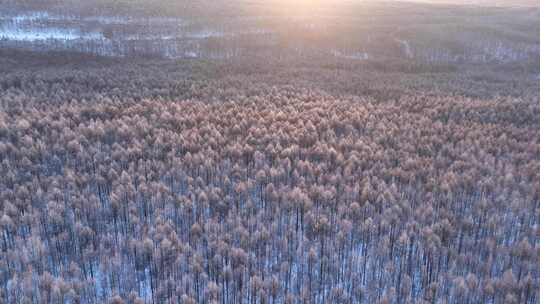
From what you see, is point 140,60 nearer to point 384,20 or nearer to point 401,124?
point 401,124

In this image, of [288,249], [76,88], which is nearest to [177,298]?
[288,249]

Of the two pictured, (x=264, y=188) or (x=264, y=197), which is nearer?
(x=264, y=197)

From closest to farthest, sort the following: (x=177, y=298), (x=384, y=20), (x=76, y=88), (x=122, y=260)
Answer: (x=177, y=298)
(x=122, y=260)
(x=76, y=88)
(x=384, y=20)
